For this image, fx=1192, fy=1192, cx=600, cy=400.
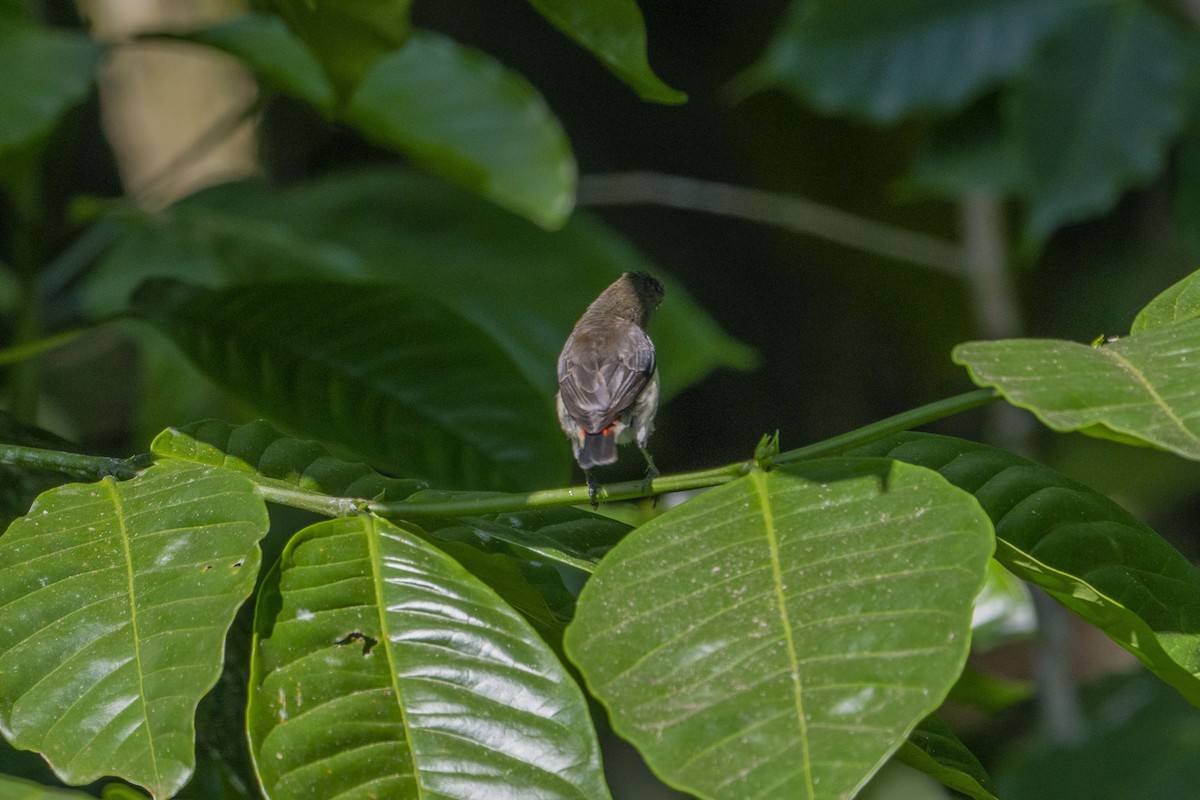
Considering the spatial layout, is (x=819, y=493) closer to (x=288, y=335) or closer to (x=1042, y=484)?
(x=1042, y=484)

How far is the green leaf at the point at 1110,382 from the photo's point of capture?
0.61 metres

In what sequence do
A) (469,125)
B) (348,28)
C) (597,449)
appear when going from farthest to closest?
1. (469,125)
2. (348,28)
3. (597,449)

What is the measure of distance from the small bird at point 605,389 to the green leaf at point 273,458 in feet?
0.94

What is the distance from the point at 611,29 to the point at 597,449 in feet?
1.35

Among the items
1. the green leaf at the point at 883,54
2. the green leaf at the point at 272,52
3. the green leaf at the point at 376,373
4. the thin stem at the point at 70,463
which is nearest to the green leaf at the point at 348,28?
the green leaf at the point at 376,373

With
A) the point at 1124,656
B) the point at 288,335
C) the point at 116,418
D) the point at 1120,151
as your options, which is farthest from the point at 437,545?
the point at 1124,656

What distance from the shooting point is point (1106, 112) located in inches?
123

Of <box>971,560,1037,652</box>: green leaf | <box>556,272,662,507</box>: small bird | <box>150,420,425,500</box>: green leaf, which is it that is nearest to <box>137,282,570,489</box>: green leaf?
<box>556,272,662,507</box>: small bird

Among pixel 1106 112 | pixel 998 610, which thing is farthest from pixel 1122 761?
pixel 1106 112

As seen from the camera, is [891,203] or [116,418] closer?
[116,418]

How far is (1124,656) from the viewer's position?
4.89m

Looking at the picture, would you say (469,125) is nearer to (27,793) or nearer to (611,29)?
(611,29)

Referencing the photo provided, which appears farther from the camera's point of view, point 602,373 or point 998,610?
point 998,610

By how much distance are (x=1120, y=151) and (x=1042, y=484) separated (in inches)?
103
